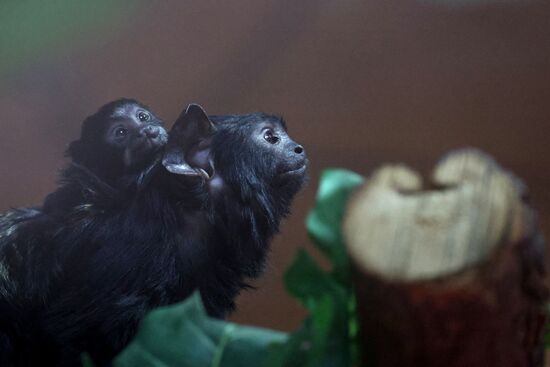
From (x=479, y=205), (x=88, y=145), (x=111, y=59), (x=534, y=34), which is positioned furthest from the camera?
(x=534, y=34)

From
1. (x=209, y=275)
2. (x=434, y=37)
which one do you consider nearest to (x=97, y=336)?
(x=209, y=275)

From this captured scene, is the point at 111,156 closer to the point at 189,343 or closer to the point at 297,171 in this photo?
the point at 297,171

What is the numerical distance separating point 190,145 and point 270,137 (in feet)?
0.55

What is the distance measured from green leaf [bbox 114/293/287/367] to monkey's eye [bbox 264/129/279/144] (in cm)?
61

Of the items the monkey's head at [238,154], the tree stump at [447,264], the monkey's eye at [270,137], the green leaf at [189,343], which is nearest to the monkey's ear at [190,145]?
the monkey's head at [238,154]

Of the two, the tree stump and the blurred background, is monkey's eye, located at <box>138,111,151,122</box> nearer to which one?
the blurred background

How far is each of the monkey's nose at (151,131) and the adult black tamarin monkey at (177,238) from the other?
33 millimetres

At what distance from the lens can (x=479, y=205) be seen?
701mm

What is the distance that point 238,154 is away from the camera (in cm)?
142

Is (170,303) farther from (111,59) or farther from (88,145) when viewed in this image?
(111,59)

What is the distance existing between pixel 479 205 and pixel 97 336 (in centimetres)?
77

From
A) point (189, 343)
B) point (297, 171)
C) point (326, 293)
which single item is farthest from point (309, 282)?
point (297, 171)

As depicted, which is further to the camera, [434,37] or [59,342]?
[434,37]

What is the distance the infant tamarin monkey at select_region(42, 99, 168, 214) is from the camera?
1.35 meters
